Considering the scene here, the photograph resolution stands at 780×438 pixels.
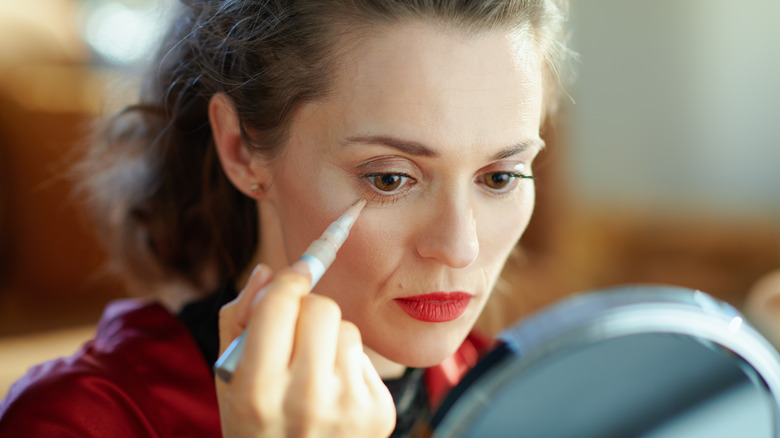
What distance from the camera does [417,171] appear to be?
0.64 meters

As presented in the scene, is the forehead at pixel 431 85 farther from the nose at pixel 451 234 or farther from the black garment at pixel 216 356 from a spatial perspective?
the black garment at pixel 216 356

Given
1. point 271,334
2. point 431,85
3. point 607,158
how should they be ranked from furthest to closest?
point 607,158 → point 431,85 → point 271,334

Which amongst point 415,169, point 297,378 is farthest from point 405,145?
point 297,378

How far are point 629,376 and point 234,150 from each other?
459mm

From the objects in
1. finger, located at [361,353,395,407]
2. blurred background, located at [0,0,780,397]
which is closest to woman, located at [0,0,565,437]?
finger, located at [361,353,395,407]

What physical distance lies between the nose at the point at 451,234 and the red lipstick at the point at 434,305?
0.16ft

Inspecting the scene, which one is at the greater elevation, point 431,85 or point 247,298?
point 431,85

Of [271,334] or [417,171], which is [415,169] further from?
[271,334]

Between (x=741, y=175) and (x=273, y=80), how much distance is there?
2603 millimetres

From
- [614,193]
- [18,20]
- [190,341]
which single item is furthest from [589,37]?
[190,341]

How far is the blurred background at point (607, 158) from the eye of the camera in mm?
1765

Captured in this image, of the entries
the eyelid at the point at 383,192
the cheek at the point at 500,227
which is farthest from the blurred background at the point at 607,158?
the eyelid at the point at 383,192

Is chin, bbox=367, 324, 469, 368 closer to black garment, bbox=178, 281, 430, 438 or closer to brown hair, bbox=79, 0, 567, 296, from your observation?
black garment, bbox=178, 281, 430, 438

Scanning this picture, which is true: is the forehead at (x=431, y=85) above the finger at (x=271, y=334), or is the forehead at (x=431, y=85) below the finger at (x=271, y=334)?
above
